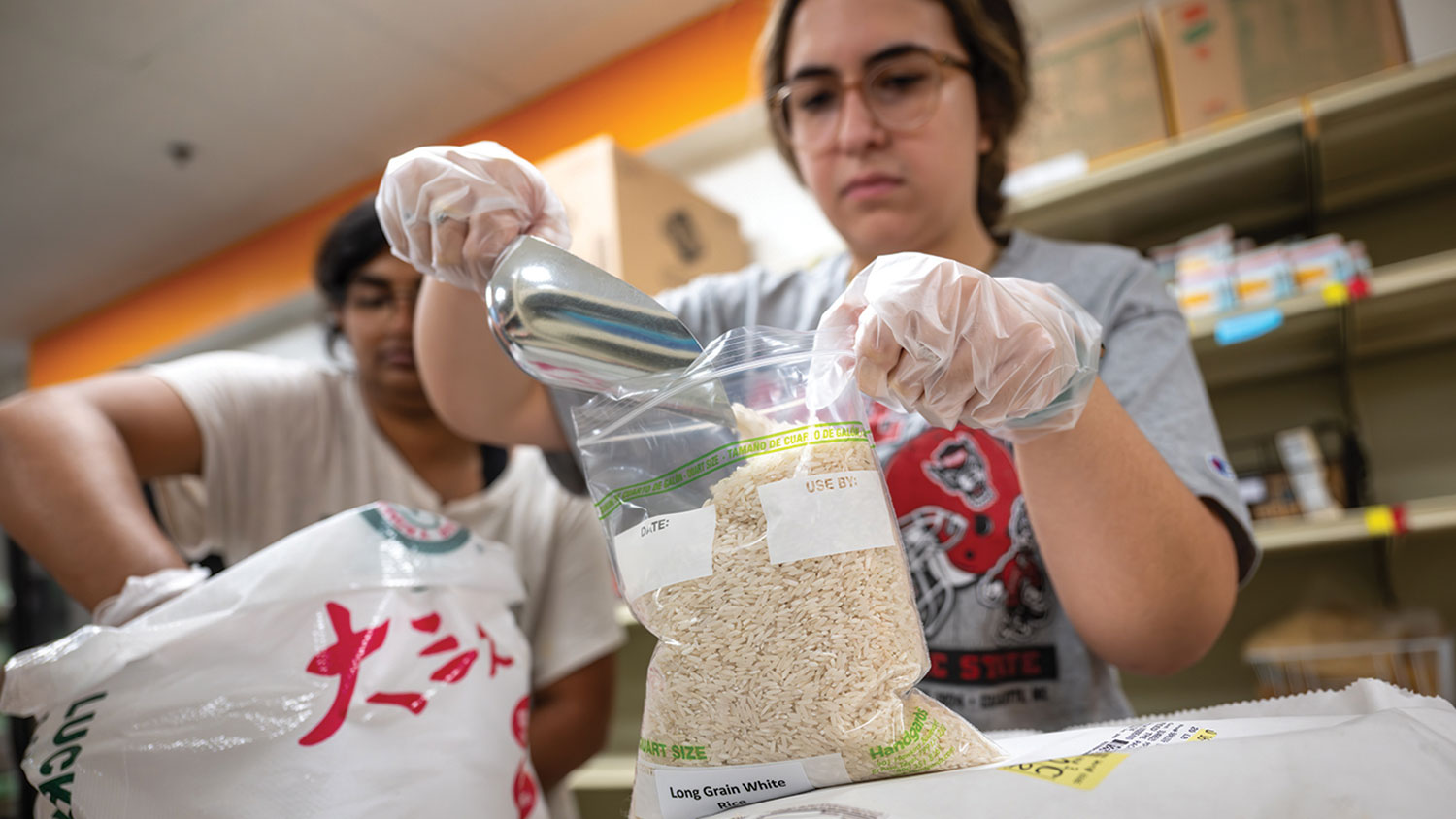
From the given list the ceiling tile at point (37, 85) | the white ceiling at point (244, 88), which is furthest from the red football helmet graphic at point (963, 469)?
the ceiling tile at point (37, 85)

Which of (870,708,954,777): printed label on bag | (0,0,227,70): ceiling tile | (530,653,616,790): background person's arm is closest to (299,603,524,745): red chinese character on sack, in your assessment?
(870,708,954,777): printed label on bag

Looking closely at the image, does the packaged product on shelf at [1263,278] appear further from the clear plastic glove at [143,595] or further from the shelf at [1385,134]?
the clear plastic glove at [143,595]

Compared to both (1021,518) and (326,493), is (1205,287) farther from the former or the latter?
(326,493)

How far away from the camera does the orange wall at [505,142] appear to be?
2.78m

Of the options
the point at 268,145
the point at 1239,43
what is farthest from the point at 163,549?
the point at 268,145

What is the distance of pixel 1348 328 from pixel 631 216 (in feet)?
6.17

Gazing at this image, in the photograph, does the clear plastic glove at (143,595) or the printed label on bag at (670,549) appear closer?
the printed label on bag at (670,549)

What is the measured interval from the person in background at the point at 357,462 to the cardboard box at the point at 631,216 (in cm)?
108

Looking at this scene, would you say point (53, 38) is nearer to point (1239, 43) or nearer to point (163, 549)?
point (163, 549)

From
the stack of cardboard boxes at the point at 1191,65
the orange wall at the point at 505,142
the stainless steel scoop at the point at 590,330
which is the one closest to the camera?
the stainless steel scoop at the point at 590,330

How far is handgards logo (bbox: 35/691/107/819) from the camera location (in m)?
0.49

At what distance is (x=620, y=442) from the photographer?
1.58ft

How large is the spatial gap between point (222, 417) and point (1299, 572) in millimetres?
2383

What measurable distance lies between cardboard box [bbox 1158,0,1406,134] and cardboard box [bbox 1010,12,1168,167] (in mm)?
59
